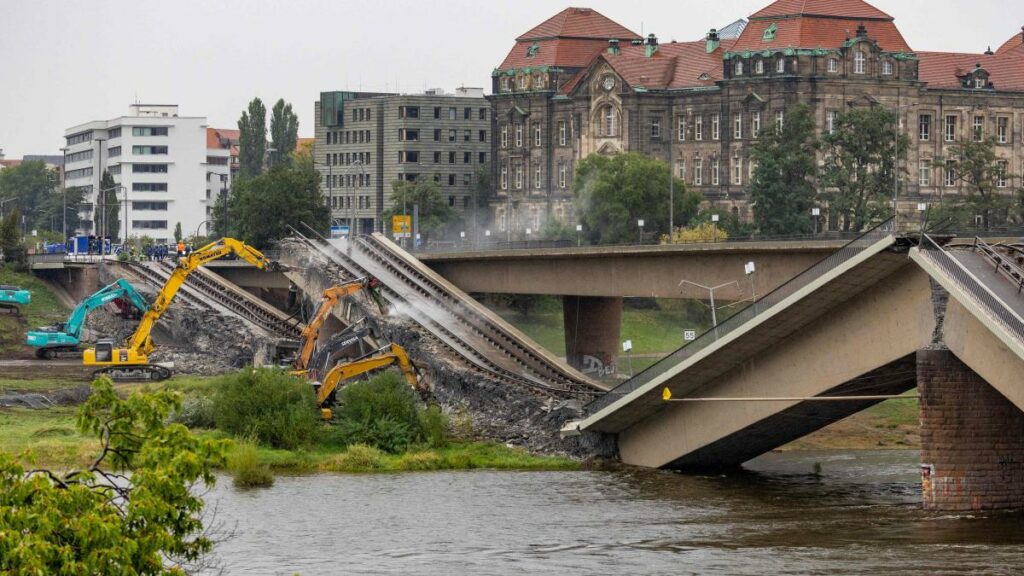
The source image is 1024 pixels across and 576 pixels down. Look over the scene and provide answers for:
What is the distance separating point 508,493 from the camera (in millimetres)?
64562

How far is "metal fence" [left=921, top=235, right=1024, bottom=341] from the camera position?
174ft

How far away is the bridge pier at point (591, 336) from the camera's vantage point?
345 feet

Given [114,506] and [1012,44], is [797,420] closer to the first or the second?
[114,506]

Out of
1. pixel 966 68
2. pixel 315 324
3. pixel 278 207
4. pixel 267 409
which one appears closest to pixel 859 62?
pixel 966 68

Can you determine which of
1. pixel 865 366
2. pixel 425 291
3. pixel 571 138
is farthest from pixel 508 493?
pixel 571 138

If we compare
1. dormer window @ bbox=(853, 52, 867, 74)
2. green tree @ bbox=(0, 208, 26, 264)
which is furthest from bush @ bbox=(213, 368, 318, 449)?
dormer window @ bbox=(853, 52, 867, 74)

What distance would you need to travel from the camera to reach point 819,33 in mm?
169875

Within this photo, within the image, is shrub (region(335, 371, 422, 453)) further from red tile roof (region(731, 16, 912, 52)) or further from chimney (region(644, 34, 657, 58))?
chimney (region(644, 34, 657, 58))

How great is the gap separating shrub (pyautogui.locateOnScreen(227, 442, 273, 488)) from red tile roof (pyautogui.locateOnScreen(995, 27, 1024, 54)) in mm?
137789

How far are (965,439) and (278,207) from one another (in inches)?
3647

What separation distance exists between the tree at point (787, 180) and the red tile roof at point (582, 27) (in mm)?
44511

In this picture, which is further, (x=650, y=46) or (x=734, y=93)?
(x=650, y=46)

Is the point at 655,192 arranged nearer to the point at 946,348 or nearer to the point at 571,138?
the point at 571,138

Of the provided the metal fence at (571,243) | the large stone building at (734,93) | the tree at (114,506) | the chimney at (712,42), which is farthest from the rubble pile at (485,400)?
the chimney at (712,42)
